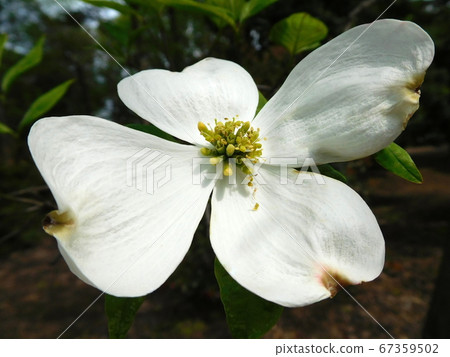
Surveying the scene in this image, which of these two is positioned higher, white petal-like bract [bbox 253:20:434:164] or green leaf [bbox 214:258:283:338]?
white petal-like bract [bbox 253:20:434:164]

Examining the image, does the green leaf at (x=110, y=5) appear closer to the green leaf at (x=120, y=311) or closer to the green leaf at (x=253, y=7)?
the green leaf at (x=253, y=7)

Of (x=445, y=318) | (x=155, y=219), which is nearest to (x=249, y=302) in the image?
(x=155, y=219)

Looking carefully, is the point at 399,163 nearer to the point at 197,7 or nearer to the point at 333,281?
the point at 333,281

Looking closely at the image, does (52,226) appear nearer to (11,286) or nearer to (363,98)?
(363,98)

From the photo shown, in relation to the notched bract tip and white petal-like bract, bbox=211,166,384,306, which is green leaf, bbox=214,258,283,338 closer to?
white petal-like bract, bbox=211,166,384,306

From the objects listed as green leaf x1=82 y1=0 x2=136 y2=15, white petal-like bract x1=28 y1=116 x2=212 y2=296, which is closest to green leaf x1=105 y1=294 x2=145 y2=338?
white petal-like bract x1=28 y1=116 x2=212 y2=296

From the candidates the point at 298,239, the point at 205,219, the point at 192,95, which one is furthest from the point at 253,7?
the point at 205,219

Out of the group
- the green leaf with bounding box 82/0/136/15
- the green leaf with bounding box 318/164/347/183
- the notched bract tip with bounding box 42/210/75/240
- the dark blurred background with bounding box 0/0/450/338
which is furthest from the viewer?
the dark blurred background with bounding box 0/0/450/338

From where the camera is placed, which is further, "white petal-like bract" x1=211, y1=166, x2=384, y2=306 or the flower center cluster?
the flower center cluster
